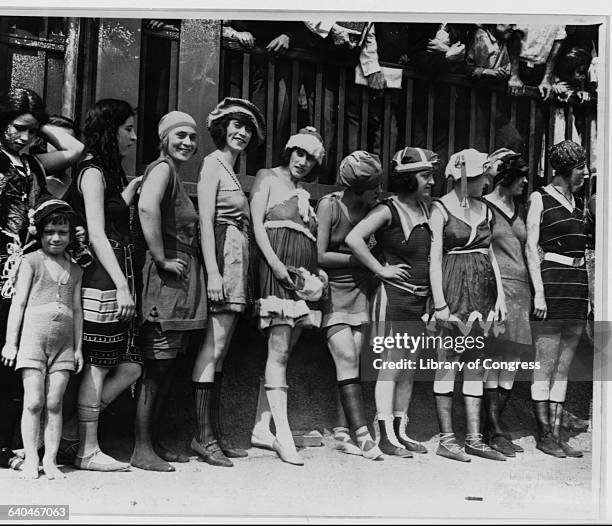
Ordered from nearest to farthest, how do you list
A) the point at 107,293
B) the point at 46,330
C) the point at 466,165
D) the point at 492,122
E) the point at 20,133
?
the point at 46,330 < the point at 107,293 < the point at 20,133 < the point at 466,165 < the point at 492,122

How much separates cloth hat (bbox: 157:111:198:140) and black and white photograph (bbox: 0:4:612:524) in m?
0.02

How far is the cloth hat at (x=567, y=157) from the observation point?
5.80 m

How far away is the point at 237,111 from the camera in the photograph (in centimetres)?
545

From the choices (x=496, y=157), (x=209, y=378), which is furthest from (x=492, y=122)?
(x=209, y=378)

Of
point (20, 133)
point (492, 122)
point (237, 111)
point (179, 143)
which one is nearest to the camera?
point (20, 133)

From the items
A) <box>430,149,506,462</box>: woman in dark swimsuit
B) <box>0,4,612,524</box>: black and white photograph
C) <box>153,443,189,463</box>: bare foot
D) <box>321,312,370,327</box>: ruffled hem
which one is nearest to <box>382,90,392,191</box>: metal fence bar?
<box>0,4,612,524</box>: black and white photograph

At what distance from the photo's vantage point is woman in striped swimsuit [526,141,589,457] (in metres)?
5.64

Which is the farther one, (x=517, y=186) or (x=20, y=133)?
(x=517, y=186)

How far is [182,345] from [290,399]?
0.69 meters

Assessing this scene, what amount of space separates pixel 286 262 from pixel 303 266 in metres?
0.10

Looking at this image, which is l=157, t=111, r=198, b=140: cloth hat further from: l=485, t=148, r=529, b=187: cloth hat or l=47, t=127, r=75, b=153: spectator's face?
l=485, t=148, r=529, b=187: cloth hat

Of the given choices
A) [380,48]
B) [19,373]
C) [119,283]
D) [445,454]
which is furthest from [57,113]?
[445,454]

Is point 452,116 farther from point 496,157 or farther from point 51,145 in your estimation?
point 51,145

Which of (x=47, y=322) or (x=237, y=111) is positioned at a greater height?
(x=237, y=111)
